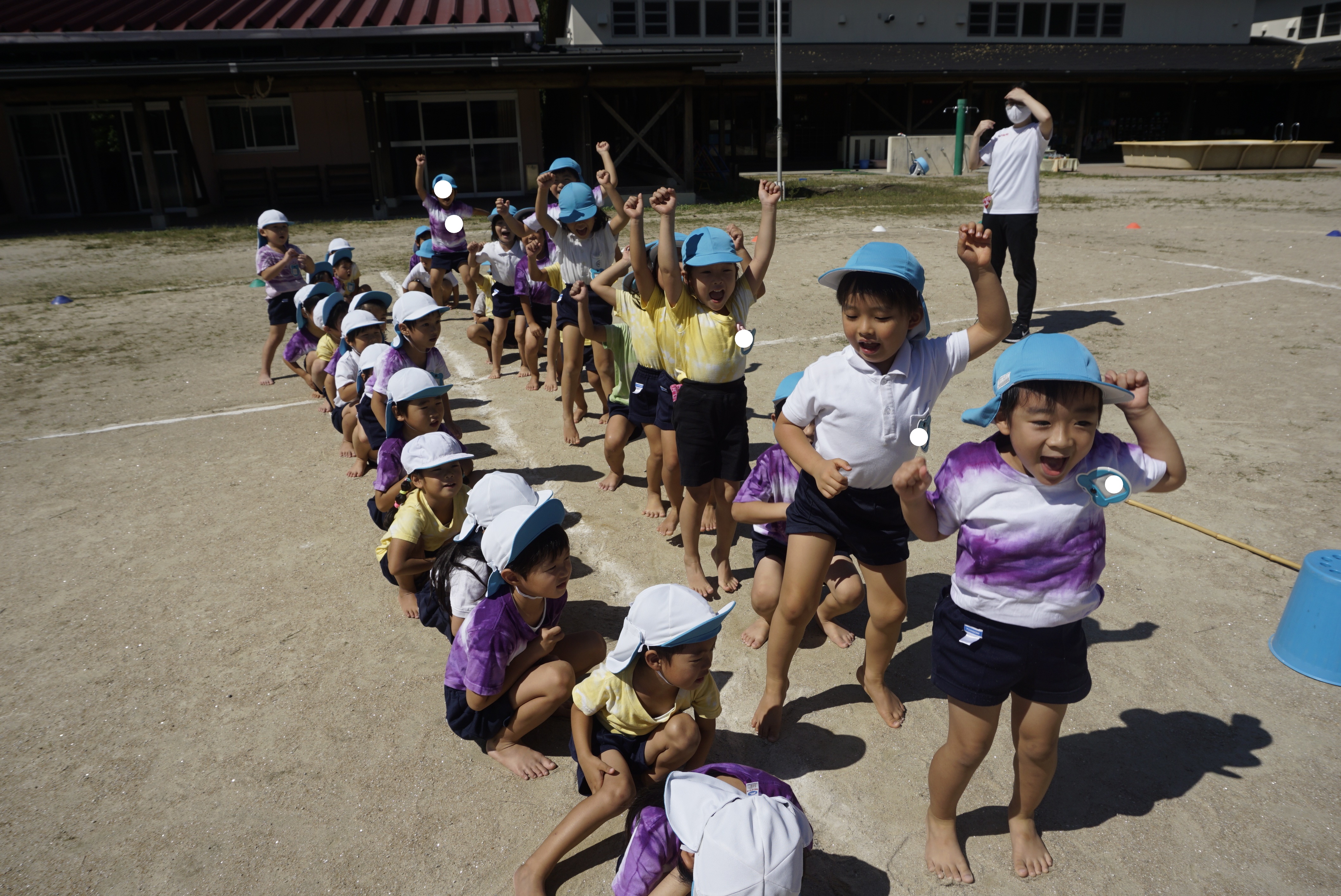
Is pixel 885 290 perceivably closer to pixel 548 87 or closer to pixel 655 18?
pixel 548 87

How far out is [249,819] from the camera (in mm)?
2889

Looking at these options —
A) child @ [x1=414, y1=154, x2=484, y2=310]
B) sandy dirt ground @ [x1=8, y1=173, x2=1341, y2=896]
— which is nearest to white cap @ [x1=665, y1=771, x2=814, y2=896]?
sandy dirt ground @ [x1=8, y1=173, x2=1341, y2=896]

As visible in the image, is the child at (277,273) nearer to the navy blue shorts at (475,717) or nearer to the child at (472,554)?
the child at (472,554)

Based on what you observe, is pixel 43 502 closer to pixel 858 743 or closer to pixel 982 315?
pixel 858 743

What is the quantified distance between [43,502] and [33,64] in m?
22.9

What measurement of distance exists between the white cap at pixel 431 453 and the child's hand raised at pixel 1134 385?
276 cm

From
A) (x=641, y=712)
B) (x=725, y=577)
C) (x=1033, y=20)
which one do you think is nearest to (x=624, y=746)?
(x=641, y=712)

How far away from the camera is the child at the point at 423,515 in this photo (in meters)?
3.93

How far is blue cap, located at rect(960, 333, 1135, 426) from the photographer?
212 centimetres

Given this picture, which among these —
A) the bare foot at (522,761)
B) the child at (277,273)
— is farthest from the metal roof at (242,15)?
the bare foot at (522,761)

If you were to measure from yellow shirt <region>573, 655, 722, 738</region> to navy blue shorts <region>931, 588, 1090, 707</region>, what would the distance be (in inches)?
31.8

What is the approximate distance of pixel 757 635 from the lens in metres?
3.77

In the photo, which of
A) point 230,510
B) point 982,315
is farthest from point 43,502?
point 982,315

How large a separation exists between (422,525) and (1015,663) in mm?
2721
